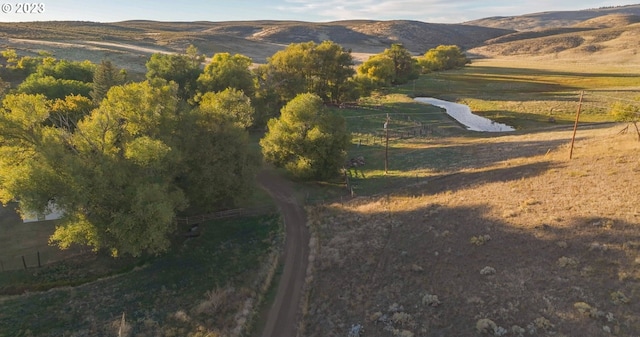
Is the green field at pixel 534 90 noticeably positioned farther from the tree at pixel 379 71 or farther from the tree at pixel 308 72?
the tree at pixel 308 72

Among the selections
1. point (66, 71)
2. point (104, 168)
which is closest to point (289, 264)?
point (104, 168)

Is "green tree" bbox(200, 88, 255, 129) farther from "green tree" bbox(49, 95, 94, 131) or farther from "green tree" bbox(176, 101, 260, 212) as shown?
"green tree" bbox(49, 95, 94, 131)

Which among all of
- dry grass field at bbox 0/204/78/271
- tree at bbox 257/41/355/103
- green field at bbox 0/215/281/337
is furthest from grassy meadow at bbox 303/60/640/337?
tree at bbox 257/41/355/103

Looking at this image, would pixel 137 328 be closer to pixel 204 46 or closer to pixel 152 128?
pixel 152 128

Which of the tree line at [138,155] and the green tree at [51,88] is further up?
the green tree at [51,88]

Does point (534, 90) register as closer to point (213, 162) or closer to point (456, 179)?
point (456, 179)

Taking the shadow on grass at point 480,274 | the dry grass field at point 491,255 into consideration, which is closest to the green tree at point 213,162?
the dry grass field at point 491,255

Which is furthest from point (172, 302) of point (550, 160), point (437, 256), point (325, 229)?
point (550, 160)
